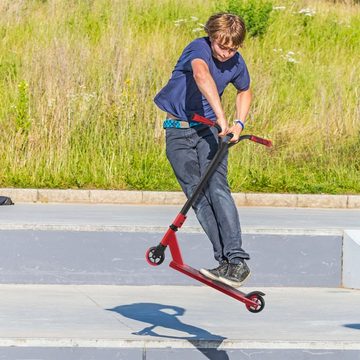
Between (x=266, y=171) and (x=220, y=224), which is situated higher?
(x=220, y=224)

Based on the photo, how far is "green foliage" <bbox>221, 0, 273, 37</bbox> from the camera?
19.5 meters

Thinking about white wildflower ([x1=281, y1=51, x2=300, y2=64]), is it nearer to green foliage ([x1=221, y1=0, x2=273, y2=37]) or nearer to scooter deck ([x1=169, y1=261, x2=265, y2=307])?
green foliage ([x1=221, y1=0, x2=273, y2=37])

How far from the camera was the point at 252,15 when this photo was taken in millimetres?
19578

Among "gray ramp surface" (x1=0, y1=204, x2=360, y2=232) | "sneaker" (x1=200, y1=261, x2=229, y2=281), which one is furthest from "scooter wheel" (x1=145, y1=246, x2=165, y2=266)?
"gray ramp surface" (x1=0, y1=204, x2=360, y2=232)

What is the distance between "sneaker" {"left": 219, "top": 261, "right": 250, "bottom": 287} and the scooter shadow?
344 mm

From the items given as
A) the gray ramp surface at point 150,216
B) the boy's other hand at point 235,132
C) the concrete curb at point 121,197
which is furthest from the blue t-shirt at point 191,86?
the concrete curb at point 121,197

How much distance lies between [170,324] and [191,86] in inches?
59.0

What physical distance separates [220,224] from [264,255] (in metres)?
2.65

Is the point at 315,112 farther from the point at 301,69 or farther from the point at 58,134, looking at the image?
the point at 58,134

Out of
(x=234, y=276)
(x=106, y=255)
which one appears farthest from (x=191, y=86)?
(x=106, y=255)

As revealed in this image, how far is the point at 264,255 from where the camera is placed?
8.32 m

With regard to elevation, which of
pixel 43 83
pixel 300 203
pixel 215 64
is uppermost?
pixel 215 64

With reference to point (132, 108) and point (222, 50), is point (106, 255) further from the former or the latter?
point (132, 108)

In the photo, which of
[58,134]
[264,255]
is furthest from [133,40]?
[264,255]
